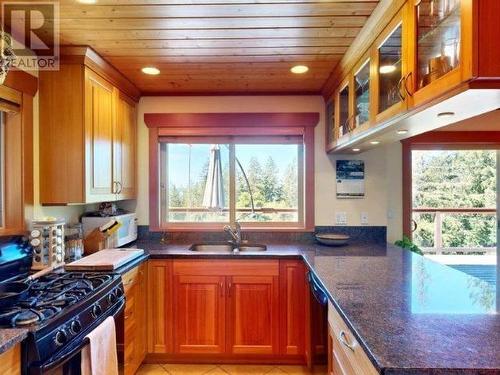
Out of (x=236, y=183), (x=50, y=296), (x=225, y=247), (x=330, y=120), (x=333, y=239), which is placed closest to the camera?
(x=50, y=296)

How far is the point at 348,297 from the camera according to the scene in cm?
152

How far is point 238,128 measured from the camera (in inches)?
127

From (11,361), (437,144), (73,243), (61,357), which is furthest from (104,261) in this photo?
(437,144)

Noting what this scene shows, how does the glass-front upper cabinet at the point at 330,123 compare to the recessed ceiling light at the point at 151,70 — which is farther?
the glass-front upper cabinet at the point at 330,123

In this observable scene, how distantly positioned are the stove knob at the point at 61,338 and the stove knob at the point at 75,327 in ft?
0.18

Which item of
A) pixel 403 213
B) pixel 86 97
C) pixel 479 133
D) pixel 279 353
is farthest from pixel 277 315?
pixel 479 133

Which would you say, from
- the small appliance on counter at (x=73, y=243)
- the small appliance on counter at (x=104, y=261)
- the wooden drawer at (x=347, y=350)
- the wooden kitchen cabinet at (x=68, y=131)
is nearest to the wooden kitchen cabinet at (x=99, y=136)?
the wooden kitchen cabinet at (x=68, y=131)

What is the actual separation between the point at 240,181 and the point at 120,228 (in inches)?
46.7

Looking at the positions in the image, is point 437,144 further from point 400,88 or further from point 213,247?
point 213,247

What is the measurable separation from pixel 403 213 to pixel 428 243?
44.3 inches

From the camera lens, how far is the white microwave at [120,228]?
2635 mm

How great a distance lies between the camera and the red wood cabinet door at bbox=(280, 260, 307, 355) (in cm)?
268

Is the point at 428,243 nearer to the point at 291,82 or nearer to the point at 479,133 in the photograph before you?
the point at 479,133

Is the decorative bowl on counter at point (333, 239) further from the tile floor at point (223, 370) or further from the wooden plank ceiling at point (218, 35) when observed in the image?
the wooden plank ceiling at point (218, 35)
